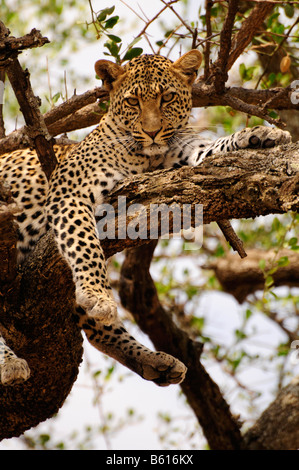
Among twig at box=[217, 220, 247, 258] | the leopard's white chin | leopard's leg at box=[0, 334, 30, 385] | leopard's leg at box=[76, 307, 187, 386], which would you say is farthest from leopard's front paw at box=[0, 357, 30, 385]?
the leopard's white chin

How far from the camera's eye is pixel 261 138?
4.62 meters

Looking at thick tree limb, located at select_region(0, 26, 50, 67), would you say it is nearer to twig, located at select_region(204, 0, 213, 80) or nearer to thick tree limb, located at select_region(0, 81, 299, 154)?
thick tree limb, located at select_region(0, 81, 299, 154)

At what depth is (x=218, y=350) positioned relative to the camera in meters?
9.28

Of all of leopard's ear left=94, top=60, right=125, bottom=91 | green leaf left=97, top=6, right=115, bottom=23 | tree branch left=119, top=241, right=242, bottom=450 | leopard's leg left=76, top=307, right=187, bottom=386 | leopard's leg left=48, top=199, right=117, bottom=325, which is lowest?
tree branch left=119, top=241, right=242, bottom=450

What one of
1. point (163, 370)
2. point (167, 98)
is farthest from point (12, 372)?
point (167, 98)

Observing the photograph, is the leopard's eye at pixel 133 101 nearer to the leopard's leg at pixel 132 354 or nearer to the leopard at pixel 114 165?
the leopard at pixel 114 165

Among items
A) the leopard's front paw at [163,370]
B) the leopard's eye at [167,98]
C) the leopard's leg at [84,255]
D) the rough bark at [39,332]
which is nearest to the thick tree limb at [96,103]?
the leopard's eye at [167,98]

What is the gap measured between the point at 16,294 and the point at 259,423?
3642 mm

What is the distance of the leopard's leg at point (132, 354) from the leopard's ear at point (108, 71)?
214 cm

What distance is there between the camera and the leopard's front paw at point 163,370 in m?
4.99

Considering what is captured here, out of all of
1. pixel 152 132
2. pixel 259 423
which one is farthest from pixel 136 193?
pixel 259 423

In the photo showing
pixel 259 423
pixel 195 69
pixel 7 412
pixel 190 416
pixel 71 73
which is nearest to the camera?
pixel 7 412

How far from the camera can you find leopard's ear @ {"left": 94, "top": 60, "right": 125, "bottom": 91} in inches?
235

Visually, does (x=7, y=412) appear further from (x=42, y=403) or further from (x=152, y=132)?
(x=152, y=132)
